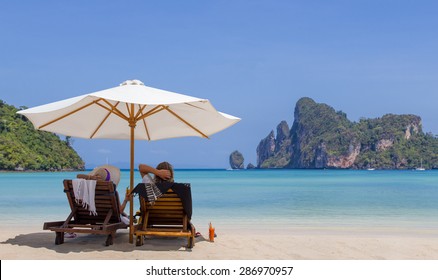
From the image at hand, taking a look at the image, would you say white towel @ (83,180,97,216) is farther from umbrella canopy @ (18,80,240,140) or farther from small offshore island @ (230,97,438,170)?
small offshore island @ (230,97,438,170)

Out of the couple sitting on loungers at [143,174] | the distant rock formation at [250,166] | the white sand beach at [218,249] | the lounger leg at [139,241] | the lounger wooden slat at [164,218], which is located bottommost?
the distant rock formation at [250,166]

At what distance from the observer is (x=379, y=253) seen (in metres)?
5.96

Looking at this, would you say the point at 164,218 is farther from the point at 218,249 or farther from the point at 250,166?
the point at 250,166

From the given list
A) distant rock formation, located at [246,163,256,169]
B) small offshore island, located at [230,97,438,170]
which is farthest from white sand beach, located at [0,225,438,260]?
distant rock formation, located at [246,163,256,169]

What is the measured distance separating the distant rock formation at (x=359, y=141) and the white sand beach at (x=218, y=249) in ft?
406

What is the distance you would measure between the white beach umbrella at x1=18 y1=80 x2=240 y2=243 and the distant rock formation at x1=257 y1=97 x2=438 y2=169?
12382cm

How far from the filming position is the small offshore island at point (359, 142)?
126m

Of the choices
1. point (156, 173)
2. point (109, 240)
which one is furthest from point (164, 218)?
point (109, 240)

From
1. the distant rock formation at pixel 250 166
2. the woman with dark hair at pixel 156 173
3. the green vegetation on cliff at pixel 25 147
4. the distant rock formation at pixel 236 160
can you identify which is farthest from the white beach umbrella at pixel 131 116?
the distant rock formation at pixel 236 160

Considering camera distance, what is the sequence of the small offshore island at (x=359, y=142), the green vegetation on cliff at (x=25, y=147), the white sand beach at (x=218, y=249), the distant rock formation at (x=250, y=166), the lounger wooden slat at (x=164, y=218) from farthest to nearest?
the distant rock formation at (x=250, y=166) → the small offshore island at (x=359, y=142) → the green vegetation on cliff at (x=25, y=147) → the lounger wooden slat at (x=164, y=218) → the white sand beach at (x=218, y=249)

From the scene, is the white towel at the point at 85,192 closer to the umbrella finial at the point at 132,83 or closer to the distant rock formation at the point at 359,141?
the umbrella finial at the point at 132,83

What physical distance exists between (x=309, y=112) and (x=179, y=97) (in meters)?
143
